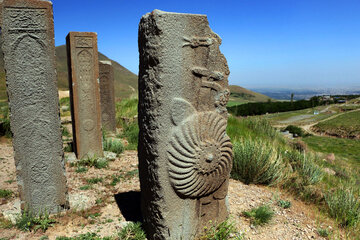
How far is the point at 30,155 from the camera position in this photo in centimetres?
290

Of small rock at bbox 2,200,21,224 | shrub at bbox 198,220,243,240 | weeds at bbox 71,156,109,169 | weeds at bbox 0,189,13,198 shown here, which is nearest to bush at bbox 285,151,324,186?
shrub at bbox 198,220,243,240

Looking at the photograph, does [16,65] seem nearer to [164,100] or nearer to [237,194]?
[164,100]

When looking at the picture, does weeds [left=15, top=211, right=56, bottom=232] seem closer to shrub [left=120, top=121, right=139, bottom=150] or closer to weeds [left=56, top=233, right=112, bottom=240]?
weeds [left=56, top=233, right=112, bottom=240]

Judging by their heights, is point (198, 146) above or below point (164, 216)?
above

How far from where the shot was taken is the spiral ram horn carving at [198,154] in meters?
2.24

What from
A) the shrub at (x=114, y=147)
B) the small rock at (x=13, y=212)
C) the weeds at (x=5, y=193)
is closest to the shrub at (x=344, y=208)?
the small rock at (x=13, y=212)

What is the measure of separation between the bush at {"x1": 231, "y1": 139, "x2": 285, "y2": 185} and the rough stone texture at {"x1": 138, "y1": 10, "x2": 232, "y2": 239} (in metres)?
1.55

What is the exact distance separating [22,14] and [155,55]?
64.2 inches

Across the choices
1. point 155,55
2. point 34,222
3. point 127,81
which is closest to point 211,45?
point 155,55

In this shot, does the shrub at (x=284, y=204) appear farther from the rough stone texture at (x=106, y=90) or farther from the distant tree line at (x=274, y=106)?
the distant tree line at (x=274, y=106)

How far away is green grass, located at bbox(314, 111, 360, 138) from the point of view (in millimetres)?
17781

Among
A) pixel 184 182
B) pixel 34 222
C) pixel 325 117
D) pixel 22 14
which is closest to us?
pixel 184 182

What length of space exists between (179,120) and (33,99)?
171 centimetres

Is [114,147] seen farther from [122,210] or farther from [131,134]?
[122,210]
